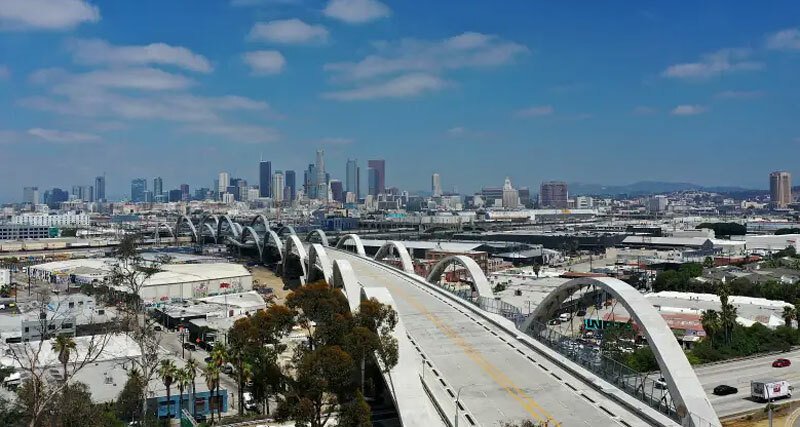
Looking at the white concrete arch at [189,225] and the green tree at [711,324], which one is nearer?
the green tree at [711,324]

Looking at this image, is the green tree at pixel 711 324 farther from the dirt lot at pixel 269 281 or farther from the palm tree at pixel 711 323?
the dirt lot at pixel 269 281

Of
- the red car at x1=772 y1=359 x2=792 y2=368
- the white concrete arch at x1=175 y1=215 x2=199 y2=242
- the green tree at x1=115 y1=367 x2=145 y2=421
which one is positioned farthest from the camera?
the white concrete arch at x1=175 y1=215 x2=199 y2=242

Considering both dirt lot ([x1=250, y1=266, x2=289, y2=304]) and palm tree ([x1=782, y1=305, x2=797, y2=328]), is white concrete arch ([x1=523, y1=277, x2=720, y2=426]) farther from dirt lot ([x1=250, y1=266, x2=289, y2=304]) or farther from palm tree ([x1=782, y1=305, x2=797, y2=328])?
dirt lot ([x1=250, y1=266, x2=289, y2=304])

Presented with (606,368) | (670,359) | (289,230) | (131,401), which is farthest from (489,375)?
(289,230)

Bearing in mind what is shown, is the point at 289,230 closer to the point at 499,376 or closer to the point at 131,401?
the point at 131,401

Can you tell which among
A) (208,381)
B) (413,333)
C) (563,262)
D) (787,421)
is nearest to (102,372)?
(208,381)

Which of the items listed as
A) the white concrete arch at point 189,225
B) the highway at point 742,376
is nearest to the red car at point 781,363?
the highway at point 742,376

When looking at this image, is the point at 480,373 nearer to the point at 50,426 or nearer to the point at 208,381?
the point at 208,381

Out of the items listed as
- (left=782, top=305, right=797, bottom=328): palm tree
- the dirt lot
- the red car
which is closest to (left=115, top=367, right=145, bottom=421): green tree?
the red car
